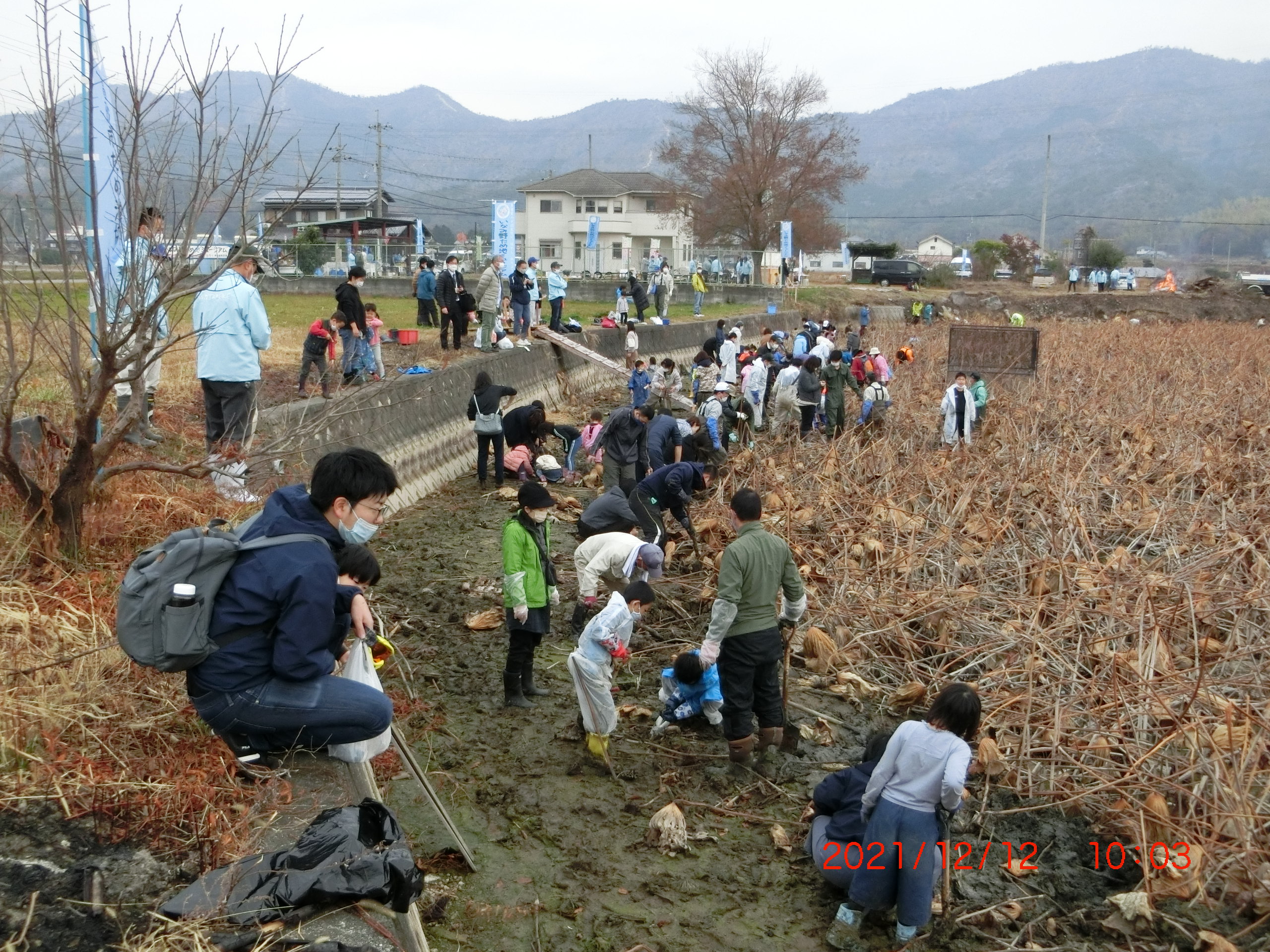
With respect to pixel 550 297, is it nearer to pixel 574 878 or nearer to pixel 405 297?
pixel 405 297

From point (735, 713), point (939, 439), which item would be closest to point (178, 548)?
point (735, 713)

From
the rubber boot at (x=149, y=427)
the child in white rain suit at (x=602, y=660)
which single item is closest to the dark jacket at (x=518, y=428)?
the rubber boot at (x=149, y=427)

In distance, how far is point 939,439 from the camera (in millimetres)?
15047

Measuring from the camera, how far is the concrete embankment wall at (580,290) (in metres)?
30.8

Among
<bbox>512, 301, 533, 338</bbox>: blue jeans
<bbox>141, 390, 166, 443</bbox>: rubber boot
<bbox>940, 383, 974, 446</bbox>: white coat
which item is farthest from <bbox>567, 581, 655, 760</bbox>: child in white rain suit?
<bbox>512, 301, 533, 338</bbox>: blue jeans

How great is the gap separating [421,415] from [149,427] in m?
4.18

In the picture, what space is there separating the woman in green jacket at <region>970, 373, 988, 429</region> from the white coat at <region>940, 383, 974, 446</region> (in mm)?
595

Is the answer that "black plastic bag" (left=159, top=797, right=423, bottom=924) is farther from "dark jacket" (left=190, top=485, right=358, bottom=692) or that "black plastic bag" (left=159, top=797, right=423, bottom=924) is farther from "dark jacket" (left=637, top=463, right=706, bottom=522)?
"dark jacket" (left=637, top=463, right=706, bottom=522)

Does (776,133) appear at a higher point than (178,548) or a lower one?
higher

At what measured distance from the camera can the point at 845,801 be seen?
5.41 m

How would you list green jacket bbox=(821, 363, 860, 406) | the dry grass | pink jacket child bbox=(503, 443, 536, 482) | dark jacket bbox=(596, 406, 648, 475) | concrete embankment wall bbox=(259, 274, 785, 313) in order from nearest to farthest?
the dry grass < dark jacket bbox=(596, 406, 648, 475) < pink jacket child bbox=(503, 443, 536, 482) < green jacket bbox=(821, 363, 860, 406) < concrete embankment wall bbox=(259, 274, 785, 313)

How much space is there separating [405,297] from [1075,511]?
24.2 m

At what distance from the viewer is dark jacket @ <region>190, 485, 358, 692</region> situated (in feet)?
13.3

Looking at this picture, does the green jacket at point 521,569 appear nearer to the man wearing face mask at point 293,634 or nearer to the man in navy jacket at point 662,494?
the man wearing face mask at point 293,634
